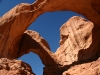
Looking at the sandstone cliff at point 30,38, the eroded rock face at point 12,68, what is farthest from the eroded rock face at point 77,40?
the eroded rock face at point 12,68

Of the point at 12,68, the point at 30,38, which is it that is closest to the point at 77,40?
the point at 30,38

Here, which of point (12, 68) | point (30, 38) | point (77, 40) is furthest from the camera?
point (77, 40)

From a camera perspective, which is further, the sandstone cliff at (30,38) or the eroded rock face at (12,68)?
the sandstone cliff at (30,38)

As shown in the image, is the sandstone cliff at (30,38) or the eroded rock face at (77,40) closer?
the sandstone cliff at (30,38)

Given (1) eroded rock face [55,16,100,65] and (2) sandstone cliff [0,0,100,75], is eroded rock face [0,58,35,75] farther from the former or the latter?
(1) eroded rock face [55,16,100,65]

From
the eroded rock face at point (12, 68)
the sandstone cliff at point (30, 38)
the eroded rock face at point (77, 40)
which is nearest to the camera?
the eroded rock face at point (12, 68)

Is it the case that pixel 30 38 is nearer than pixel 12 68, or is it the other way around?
pixel 12 68

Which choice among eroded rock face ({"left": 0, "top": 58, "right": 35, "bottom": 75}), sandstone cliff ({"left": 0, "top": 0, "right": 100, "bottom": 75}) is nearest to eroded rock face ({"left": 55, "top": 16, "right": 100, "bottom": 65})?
sandstone cliff ({"left": 0, "top": 0, "right": 100, "bottom": 75})

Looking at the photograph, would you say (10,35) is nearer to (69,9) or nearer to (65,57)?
(69,9)

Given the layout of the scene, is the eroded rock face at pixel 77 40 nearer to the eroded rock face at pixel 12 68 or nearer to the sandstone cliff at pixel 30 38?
the sandstone cliff at pixel 30 38

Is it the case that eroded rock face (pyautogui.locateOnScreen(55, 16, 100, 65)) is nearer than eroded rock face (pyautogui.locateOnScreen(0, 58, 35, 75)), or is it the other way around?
eroded rock face (pyautogui.locateOnScreen(0, 58, 35, 75))

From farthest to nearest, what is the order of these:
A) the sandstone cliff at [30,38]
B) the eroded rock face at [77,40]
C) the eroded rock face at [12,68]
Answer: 1. the eroded rock face at [77,40]
2. the sandstone cliff at [30,38]
3. the eroded rock face at [12,68]

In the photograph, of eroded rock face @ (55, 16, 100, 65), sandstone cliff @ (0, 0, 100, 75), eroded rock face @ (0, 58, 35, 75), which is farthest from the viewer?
eroded rock face @ (55, 16, 100, 65)

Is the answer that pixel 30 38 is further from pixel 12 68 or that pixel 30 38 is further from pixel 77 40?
pixel 12 68
